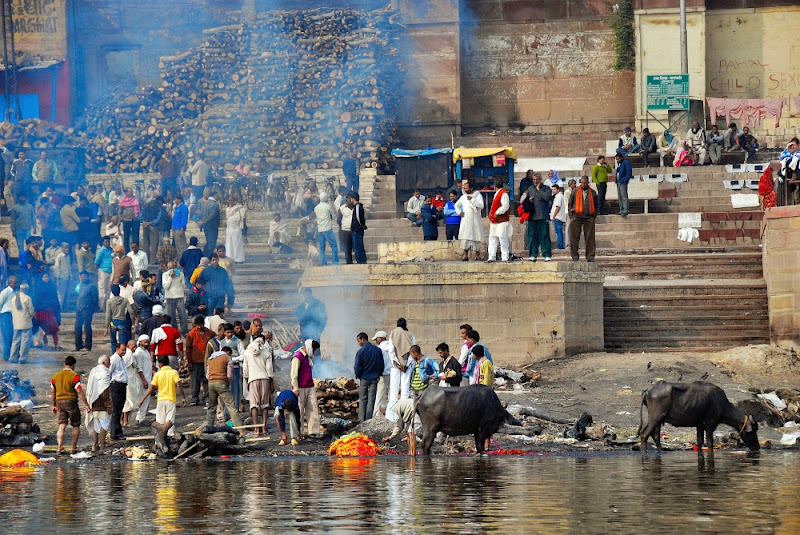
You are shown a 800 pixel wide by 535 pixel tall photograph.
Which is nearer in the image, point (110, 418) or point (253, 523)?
point (253, 523)

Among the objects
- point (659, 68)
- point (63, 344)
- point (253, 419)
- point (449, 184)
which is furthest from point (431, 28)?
point (253, 419)

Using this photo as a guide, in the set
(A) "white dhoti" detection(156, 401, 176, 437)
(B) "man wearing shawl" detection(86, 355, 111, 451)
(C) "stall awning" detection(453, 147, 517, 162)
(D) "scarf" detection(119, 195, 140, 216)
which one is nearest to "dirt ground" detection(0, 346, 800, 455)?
(B) "man wearing shawl" detection(86, 355, 111, 451)

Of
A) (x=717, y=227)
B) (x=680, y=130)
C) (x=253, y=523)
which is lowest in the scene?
(x=253, y=523)

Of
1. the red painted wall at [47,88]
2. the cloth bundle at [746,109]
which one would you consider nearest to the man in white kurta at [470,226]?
the cloth bundle at [746,109]

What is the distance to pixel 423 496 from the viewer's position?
13.2 meters

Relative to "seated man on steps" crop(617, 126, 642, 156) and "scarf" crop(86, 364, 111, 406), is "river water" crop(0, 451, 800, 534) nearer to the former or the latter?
"scarf" crop(86, 364, 111, 406)

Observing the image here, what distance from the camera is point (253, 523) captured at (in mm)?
11844

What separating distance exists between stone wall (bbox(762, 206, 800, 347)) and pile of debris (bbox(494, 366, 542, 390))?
13.1 feet

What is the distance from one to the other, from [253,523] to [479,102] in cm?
2814

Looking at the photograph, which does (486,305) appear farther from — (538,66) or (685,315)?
(538,66)

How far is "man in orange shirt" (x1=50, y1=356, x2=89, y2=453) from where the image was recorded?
19000 millimetres

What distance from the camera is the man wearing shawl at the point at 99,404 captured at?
63.0 feet

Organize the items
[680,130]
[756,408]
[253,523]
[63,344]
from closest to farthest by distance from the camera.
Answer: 1. [253,523]
2. [756,408]
3. [63,344]
4. [680,130]

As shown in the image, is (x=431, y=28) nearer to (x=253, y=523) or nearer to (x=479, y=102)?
(x=479, y=102)
